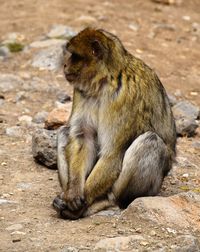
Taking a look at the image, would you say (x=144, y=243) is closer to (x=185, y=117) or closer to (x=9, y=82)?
(x=185, y=117)

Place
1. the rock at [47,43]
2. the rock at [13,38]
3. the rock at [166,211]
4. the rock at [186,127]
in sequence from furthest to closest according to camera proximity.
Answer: the rock at [13,38] → the rock at [47,43] → the rock at [186,127] → the rock at [166,211]

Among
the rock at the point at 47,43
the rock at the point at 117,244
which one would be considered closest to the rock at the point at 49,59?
the rock at the point at 47,43

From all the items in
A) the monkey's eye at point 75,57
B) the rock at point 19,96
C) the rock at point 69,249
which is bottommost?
the rock at point 19,96

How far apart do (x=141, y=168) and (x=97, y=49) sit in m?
1.09

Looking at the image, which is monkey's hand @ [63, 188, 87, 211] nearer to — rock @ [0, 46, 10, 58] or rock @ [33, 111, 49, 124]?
rock @ [33, 111, 49, 124]

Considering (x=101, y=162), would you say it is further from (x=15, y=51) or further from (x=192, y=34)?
(x=192, y=34)

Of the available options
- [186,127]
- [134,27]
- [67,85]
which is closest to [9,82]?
[67,85]

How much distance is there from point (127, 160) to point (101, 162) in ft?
0.73

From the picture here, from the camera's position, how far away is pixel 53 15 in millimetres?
12883

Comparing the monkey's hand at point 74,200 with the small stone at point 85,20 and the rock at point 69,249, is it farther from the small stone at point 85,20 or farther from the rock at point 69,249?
the small stone at point 85,20

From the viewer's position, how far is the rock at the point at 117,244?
→ 6.16 meters

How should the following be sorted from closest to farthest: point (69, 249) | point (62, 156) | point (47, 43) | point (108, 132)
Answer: point (69, 249)
point (108, 132)
point (62, 156)
point (47, 43)

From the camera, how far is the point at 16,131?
→ 9156 millimetres

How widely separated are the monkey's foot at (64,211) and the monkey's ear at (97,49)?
129cm
